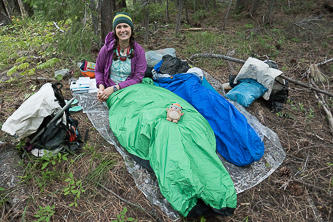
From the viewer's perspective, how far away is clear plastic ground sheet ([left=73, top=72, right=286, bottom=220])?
1.94 meters

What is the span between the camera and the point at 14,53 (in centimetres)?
410

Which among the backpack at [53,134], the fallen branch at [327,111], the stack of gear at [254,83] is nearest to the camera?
the backpack at [53,134]

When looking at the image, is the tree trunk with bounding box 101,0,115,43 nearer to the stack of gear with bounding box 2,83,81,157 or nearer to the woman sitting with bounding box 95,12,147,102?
the woman sitting with bounding box 95,12,147,102

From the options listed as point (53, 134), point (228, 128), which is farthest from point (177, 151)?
point (53, 134)

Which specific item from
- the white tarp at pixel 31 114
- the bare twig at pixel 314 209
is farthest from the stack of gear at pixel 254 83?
the white tarp at pixel 31 114

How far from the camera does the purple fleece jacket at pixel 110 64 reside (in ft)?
8.80

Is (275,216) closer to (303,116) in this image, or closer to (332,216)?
(332,216)

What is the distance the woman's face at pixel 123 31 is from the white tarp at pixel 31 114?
109 centimetres

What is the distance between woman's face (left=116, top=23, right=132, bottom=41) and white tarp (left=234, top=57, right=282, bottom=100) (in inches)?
83.1

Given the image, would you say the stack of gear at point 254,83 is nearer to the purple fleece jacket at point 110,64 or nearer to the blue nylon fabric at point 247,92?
the blue nylon fabric at point 247,92

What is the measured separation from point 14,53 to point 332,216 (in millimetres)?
5956

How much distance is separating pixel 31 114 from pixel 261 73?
3.36 metres

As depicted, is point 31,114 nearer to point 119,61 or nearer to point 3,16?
point 119,61

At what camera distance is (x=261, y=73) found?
324 centimetres
